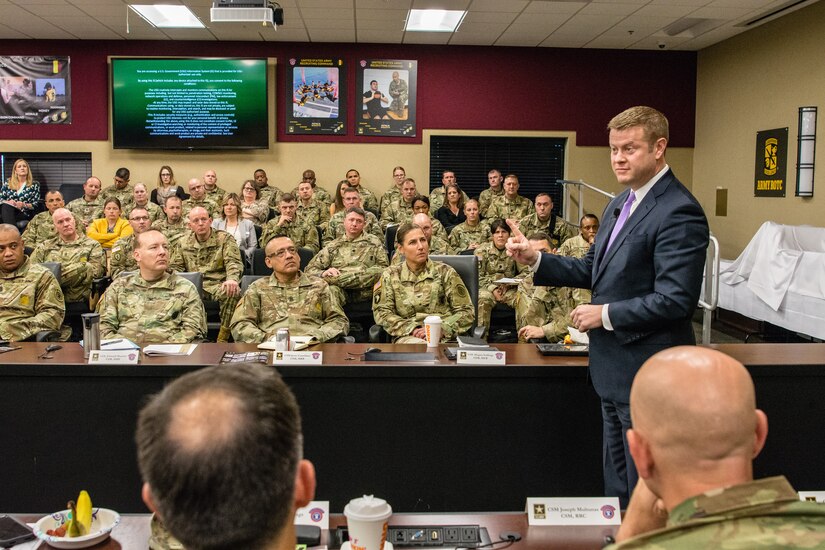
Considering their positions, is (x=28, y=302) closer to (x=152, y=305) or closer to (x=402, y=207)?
(x=152, y=305)

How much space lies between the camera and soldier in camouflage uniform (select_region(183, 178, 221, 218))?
322 inches

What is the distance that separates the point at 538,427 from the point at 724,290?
5325mm

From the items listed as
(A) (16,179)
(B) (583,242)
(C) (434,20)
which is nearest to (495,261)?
(B) (583,242)

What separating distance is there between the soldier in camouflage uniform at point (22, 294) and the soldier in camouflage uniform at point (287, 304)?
1.05 metres

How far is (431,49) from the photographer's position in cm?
945

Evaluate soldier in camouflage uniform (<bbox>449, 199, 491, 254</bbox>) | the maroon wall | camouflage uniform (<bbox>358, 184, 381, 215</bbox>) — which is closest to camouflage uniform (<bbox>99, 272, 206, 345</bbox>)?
soldier in camouflage uniform (<bbox>449, 199, 491, 254</bbox>)

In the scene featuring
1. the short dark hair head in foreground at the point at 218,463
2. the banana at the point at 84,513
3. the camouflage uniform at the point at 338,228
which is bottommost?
the banana at the point at 84,513

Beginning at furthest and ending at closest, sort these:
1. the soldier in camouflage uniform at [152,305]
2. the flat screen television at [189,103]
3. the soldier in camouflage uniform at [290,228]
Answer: the flat screen television at [189,103], the soldier in camouflage uniform at [290,228], the soldier in camouflage uniform at [152,305]

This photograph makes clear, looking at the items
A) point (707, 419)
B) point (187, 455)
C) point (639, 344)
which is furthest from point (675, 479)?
point (639, 344)

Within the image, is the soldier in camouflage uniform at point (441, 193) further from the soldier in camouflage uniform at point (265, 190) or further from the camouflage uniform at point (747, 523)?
the camouflage uniform at point (747, 523)

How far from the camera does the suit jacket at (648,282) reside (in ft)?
6.87

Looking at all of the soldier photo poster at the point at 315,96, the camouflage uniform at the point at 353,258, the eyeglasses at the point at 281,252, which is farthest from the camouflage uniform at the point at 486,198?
the eyeglasses at the point at 281,252

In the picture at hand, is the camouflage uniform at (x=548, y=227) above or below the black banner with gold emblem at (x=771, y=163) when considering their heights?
below

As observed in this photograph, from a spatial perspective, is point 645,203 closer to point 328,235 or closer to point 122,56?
point 328,235
